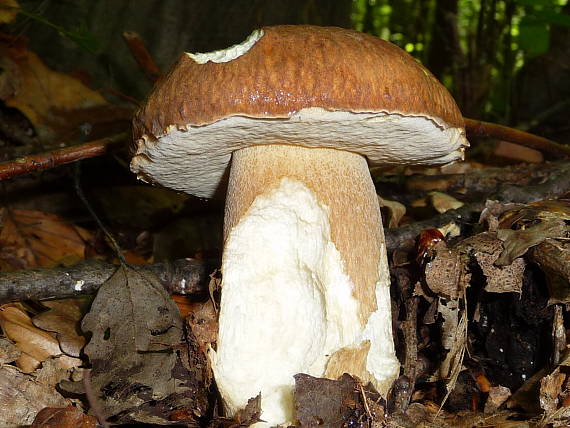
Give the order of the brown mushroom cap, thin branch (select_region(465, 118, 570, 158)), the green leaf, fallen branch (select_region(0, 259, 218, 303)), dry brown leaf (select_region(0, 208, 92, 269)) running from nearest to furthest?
1. the brown mushroom cap
2. fallen branch (select_region(0, 259, 218, 303))
3. thin branch (select_region(465, 118, 570, 158))
4. dry brown leaf (select_region(0, 208, 92, 269))
5. the green leaf

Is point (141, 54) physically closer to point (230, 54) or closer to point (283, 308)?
point (230, 54)

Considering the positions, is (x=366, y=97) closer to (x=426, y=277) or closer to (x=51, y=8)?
(x=426, y=277)

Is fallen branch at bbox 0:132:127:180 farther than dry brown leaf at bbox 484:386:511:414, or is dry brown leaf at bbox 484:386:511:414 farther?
fallen branch at bbox 0:132:127:180

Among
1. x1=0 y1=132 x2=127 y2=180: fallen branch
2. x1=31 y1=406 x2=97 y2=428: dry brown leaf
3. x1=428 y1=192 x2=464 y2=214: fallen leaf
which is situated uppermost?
x1=0 y1=132 x2=127 y2=180: fallen branch

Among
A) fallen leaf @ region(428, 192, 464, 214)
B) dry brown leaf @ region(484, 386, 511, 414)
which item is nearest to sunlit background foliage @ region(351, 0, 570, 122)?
fallen leaf @ region(428, 192, 464, 214)

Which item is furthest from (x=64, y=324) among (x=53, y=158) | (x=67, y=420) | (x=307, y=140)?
(x=307, y=140)

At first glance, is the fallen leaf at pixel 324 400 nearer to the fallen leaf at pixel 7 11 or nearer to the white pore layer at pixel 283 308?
the white pore layer at pixel 283 308

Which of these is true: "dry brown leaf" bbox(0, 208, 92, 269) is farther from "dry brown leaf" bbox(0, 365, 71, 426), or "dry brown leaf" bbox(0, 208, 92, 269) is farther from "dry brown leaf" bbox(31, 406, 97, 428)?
"dry brown leaf" bbox(31, 406, 97, 428)
